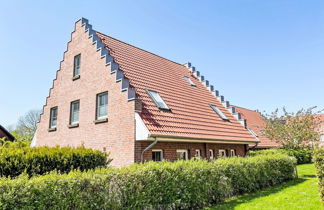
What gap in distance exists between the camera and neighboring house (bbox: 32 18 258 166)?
10891mm

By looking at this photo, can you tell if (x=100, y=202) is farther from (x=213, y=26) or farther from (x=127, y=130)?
(x=213, y=26)

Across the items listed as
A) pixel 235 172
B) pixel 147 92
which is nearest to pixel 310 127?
pixel 235 172

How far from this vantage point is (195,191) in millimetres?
7922

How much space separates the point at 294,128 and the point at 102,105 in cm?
1438

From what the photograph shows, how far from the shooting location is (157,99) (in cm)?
1272

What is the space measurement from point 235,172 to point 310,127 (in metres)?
11.4

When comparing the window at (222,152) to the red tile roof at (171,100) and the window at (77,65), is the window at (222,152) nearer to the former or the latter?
the red tile roof at (171,100)

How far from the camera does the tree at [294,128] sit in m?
17.6

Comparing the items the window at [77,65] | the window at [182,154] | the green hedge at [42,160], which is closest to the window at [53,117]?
the window at [77,65]

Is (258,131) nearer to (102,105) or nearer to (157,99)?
(157,99)

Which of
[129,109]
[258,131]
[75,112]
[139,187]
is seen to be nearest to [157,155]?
[129,109]

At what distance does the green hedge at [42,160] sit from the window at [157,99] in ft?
12.2

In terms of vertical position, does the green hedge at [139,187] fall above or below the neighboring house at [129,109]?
below

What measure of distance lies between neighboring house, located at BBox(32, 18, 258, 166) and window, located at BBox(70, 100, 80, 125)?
6 centimetres
